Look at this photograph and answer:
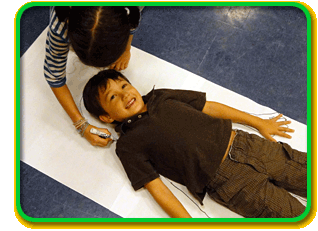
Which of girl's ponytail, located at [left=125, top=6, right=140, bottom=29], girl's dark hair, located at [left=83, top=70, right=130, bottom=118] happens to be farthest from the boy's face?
girl's ponytail, located at [left=125, top=6, right=140, bottom=29]

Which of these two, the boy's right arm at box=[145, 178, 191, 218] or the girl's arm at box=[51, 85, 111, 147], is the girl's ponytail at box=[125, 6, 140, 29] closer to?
the girl's arm at box=[51, 85, 111, 147]

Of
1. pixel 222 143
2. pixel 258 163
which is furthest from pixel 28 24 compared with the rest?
pixel 258 163

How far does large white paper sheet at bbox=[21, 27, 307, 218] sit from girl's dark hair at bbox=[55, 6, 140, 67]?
42 centimetres

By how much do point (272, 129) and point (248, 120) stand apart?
10 cm

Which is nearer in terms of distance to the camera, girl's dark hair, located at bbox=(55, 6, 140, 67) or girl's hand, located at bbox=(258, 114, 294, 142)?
girl's dark hair, located at bbox=(55, 6, 140, 67)

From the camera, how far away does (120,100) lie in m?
0.91

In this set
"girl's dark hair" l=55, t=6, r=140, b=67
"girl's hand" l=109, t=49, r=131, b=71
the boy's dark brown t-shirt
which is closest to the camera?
"girl's dark hair" l=55, t=6, r=140, b=67

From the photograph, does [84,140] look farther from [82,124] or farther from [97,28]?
[97,28]

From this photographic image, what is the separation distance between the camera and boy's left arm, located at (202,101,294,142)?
1004mm

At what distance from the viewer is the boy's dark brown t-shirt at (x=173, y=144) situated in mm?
894

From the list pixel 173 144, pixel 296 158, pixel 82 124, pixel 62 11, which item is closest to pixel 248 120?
pixel 296 158

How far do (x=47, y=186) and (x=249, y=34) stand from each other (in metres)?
1.00

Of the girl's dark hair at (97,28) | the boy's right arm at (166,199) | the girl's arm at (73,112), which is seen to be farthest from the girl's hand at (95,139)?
the girl's dark hair at (97,28)

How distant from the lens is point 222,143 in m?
0.91
